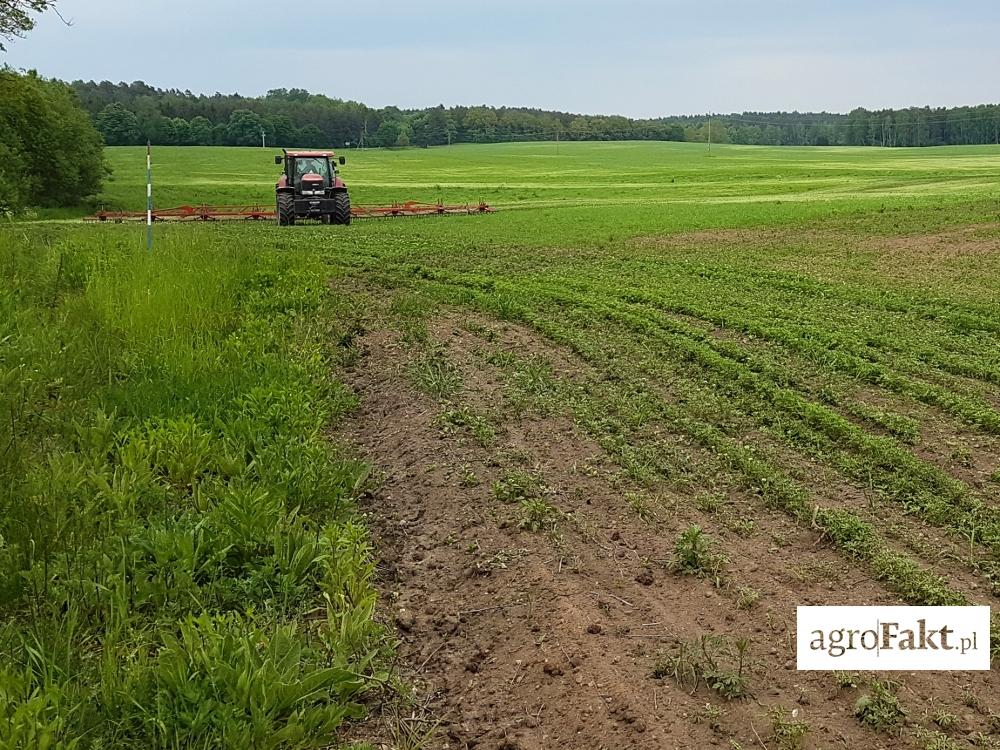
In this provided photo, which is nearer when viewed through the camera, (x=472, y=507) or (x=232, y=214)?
(x=472, y=507)

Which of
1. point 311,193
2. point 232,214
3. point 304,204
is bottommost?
point 232,214

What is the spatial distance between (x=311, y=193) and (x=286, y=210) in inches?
38.4

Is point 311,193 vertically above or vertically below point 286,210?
above

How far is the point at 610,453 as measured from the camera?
627cm

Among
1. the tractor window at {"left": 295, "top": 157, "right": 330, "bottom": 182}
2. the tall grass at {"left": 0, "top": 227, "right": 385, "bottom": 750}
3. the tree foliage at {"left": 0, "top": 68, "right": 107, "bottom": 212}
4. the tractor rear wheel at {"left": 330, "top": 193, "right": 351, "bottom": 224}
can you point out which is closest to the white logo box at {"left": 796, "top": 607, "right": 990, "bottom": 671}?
the tall grass at {"left": 0, "top": 227, "right": 385, "bottom": 750}

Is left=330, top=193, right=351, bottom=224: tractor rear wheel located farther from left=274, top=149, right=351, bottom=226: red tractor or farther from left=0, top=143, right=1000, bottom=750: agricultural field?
left=0, top=143, right=1000, bottom=750: agricultural field

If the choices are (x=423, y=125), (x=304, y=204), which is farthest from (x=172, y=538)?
(x=423, y=125)

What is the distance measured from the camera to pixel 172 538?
4512 mm

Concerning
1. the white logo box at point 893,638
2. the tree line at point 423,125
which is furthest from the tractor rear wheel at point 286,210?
the tree line at point 423,125

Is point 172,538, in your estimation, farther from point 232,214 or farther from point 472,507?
point 232,214

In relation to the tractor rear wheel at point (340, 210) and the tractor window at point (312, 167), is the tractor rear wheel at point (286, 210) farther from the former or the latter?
the tractor rear wheel at point (340, 210)

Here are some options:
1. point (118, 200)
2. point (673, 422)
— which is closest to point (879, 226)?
point (673, 422)

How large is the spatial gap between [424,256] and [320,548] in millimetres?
13515

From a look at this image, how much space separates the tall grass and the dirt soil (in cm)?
38
